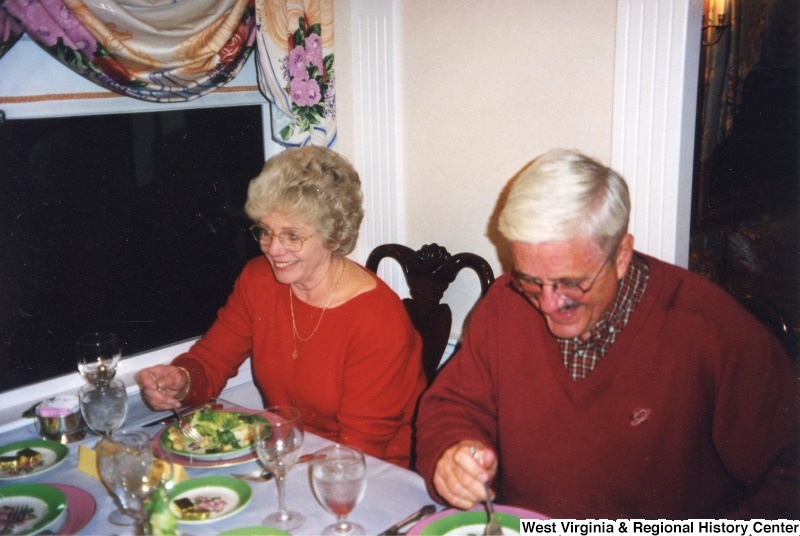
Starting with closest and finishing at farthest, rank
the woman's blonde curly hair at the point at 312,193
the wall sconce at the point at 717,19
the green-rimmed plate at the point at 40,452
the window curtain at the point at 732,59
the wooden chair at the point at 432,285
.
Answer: the green-rimmed plate at the point at 40,452 → the woman's blonde curly hair at the point at 312,193 → the wooden chair at the point at 432,285 → the wall sconce at the point at 717,19 → the window curtain at the point at 732,59

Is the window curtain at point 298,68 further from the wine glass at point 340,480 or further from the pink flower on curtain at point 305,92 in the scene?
the wine glass at point 340,480

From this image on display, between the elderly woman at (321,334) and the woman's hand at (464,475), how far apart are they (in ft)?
1.65

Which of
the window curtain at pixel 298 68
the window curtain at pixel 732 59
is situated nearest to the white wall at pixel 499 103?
the window curtain at pixel 298 68

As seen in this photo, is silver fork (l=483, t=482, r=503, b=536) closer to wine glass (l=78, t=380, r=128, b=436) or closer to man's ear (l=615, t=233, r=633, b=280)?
man's ear (l=615, t=233, r=633, b=280)

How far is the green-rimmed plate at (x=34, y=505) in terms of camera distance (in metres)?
1.24

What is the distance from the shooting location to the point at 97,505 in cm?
135

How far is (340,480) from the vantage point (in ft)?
3.70

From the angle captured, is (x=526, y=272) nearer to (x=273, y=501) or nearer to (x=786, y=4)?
(x=273, y=501)

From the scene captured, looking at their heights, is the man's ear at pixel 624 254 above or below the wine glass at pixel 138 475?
above

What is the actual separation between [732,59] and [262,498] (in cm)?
417

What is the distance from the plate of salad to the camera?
4.90 ft

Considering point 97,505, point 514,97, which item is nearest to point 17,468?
point 97,505

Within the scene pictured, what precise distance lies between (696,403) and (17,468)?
146cm

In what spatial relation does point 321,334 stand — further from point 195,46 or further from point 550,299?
point 195,46
